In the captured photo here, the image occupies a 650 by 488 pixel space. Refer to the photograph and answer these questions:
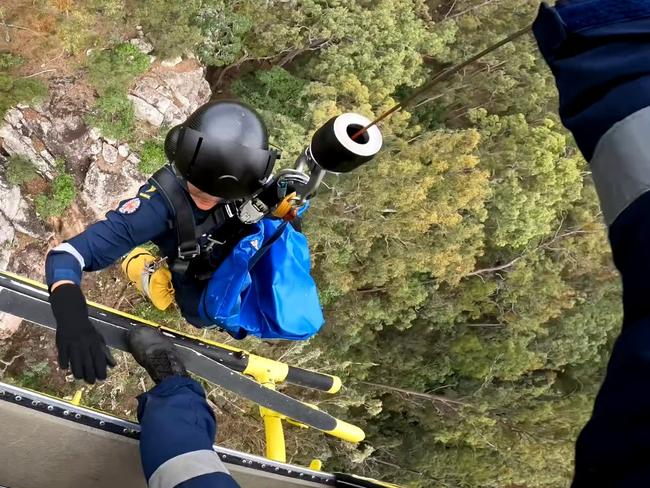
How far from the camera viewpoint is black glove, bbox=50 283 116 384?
2432 millimetres

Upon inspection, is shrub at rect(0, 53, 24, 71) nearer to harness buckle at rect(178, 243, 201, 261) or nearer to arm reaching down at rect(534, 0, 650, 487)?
harness buckle at rect(178, 243, 201, 261)

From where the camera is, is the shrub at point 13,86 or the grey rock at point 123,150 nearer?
the shrub at point 13,86

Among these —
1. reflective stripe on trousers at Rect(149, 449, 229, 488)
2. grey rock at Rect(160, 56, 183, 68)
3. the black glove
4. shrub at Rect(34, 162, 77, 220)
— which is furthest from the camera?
grey rock at Rect(160, 56, 183, 68)

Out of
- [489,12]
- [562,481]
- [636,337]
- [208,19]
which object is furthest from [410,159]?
[636,337]

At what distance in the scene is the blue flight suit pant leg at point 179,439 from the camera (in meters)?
2.10

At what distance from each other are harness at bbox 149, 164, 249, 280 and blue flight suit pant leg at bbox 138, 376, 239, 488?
926mm

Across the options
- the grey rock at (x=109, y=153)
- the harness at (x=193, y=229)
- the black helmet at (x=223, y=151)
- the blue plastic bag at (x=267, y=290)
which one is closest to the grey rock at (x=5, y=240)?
the grey rock at (x=109, y=153)

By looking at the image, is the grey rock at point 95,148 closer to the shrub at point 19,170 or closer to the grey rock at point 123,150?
the grey rock at point 123,150

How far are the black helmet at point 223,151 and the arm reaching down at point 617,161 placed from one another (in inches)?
74.4

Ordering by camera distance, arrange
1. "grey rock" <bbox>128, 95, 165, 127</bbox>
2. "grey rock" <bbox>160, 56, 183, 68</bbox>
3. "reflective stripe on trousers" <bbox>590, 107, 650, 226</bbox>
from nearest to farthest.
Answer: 1. "reflective stripe on trousers" <bbox>590, 107, 650, 226</bbox>
2. "grey rock" <bbox>128, 95, 165, 127</bbox>
3. "grey rock" <bbox>160, 56, 183, 68</bbox>

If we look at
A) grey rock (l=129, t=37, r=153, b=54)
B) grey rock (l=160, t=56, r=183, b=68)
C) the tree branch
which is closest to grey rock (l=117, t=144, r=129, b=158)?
grey rock (l=129, t=37, r=153, b=54)

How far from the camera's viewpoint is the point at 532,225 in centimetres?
1269

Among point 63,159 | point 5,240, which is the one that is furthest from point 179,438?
point 63,159

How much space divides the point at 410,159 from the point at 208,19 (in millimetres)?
4799
